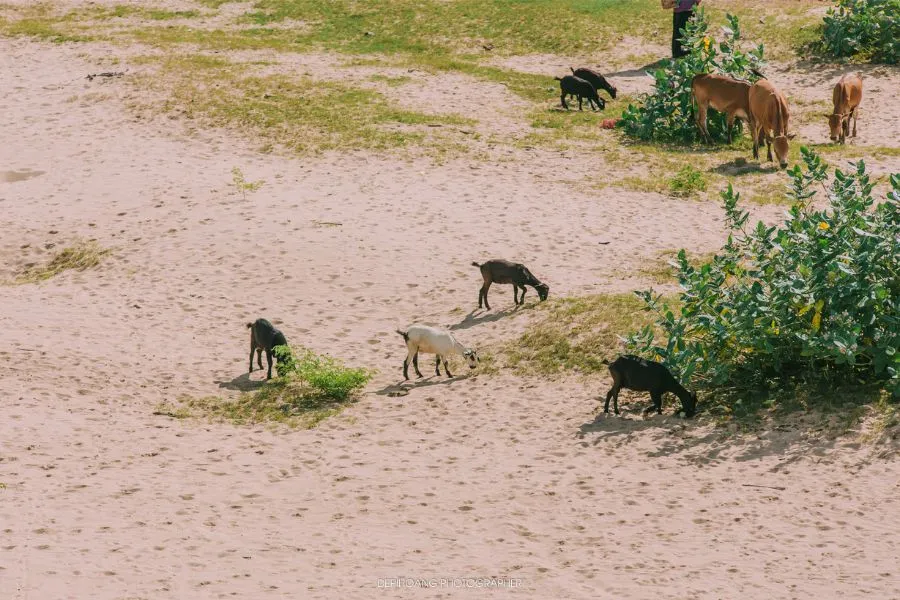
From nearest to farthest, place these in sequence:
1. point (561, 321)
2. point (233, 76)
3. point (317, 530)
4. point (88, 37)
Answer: point (317, 530) → point (561, 321) → point (233, 76) → point (88, 37)

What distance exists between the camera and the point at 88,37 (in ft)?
88.1

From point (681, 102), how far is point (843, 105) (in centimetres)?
260

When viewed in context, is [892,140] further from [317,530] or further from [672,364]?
[317,530]

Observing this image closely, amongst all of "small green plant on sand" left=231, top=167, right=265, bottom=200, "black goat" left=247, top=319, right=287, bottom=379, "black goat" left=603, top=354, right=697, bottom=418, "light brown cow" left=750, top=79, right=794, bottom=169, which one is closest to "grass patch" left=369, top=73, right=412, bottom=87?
"small green plant on sand" left=231, top=167, right=265, bottom=200

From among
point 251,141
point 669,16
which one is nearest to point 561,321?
point 251,141

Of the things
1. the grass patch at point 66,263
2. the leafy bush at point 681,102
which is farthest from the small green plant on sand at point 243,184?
the leafy bush at point 681,102

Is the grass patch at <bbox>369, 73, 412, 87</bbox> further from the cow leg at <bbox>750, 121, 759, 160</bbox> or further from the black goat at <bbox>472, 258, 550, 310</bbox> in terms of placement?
the black goat at <bbox>472, 258, 550, 310</bbox>

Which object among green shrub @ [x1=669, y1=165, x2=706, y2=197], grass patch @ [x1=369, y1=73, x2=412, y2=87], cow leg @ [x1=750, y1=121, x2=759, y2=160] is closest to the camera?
green shrub @ [x1=669, y1=165, x2=706, y2=197]

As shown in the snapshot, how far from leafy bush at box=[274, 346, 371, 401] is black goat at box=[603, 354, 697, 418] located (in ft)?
8.76

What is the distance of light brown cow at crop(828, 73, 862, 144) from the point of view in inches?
792

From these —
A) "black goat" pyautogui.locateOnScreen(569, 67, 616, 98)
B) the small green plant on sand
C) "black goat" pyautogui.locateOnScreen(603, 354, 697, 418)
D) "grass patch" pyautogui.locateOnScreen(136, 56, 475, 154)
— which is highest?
"black goat" pyautogui.locateOnScreen(569, 67, 616, 98)

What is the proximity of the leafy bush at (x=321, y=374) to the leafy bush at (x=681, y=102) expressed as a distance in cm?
974

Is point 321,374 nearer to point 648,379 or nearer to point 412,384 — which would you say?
point 412,384

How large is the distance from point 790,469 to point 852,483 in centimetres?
51
